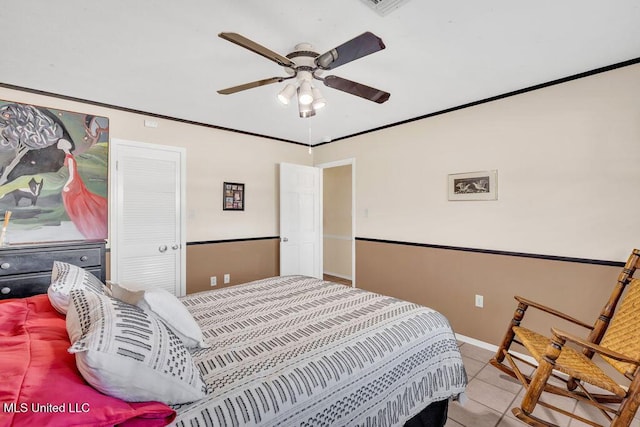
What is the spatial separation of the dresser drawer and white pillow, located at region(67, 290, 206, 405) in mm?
1427

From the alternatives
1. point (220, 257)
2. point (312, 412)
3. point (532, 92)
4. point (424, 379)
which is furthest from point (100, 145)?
point (532, 92)

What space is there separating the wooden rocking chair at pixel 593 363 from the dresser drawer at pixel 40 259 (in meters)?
3.16

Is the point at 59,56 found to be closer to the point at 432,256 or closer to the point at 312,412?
the point at 312,412

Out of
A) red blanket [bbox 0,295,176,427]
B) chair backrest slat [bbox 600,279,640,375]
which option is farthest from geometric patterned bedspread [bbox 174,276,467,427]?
chair backrest slat [bbox 600,279,640,375]

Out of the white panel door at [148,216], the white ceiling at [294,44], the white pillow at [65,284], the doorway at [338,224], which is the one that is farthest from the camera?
the doorway at [338,224]

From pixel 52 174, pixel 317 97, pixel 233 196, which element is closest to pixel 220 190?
pixel 233 196

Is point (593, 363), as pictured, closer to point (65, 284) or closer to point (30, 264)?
point (65, 284)

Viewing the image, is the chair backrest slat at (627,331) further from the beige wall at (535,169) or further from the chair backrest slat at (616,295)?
the beige wall at (535,169)

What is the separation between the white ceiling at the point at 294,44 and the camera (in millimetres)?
1709

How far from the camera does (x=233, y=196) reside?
4.21 metres

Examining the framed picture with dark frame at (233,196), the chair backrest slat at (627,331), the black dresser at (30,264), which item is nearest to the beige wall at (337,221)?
the framed picture with dark frame at (233,196)

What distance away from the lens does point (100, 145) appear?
10.4ft

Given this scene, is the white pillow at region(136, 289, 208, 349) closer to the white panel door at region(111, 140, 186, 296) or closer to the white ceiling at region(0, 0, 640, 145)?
the white ceiling at region(0, 0, 640, 145)

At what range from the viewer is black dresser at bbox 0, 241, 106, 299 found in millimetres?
2105
